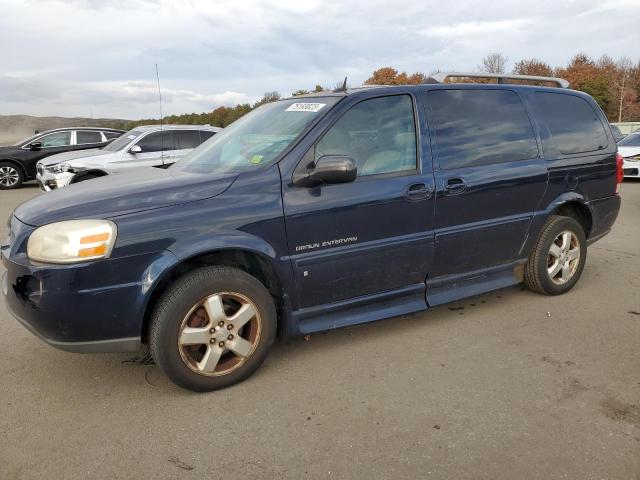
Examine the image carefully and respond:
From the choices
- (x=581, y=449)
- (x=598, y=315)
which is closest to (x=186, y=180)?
(x=581, y=449)

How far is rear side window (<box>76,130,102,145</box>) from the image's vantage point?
14547 mm

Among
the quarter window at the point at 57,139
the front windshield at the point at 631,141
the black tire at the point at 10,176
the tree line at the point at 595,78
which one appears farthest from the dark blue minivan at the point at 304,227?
the tree line at the point at 595,78

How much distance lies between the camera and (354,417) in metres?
2.77

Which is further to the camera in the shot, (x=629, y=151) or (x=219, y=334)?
(x=629, y=151)

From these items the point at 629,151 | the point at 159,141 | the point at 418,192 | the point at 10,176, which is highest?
the point at 159,141

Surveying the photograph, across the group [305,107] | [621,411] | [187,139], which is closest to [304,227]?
[305,107]

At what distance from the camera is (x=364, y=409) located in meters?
2.85

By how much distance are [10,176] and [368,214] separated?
45.8ft

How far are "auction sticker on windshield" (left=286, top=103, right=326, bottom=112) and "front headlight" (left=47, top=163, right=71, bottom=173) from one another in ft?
25.6

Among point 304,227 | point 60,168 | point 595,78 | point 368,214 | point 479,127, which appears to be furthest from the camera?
point 595,78

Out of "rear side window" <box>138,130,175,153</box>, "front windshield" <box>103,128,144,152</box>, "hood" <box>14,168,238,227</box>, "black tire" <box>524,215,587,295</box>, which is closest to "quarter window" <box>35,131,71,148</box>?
"front windshield" <box>103,128,144,152</box>

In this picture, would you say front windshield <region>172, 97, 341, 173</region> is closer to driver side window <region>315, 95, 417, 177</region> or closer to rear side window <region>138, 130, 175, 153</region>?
driver side window <region>315, 95, 417, 177</region>

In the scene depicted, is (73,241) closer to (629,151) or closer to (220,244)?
(220,244)

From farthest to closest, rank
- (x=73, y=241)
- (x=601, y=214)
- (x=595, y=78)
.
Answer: (x=595, y=78)
(x=601, y=214)
(x=73, y=241)
